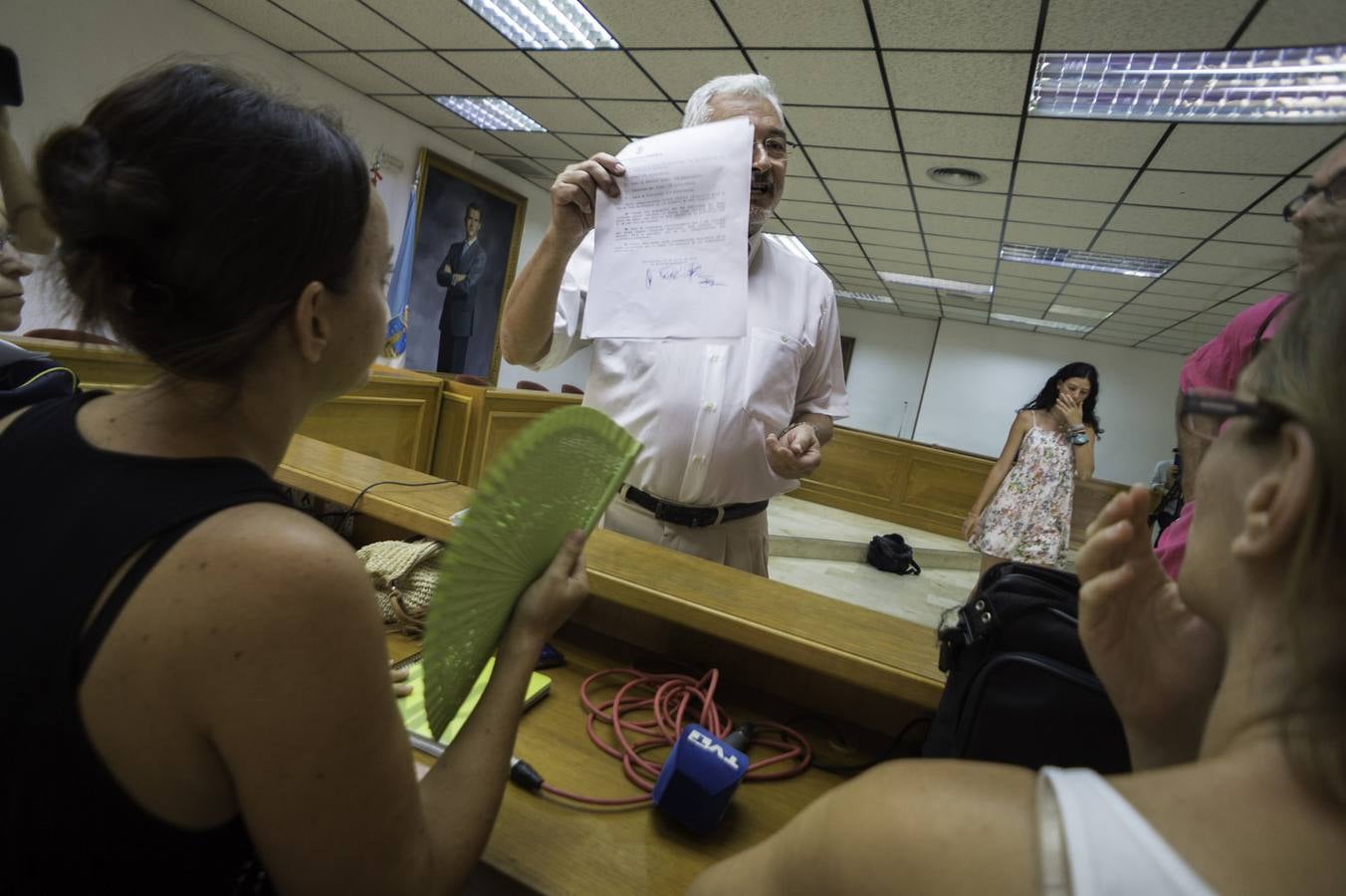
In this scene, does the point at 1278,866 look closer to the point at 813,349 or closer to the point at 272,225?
the point at 272,225

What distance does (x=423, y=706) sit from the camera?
33.5 inches

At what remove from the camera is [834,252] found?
25.0 feet

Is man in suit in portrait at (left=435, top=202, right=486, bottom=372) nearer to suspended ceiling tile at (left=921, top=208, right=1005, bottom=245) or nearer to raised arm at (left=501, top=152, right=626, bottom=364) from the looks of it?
suspended ceiling tile at (left=921, top=208, right=1005, bottom=245)

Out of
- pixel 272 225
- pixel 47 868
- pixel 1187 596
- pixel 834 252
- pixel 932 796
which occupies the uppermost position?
pixel 834 252

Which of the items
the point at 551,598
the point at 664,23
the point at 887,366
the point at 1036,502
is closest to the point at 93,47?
the point at 664,23

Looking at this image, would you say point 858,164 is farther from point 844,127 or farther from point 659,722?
point 659,722

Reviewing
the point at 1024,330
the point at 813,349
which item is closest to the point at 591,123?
the point at 813,349

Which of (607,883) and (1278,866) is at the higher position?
(1278,866)

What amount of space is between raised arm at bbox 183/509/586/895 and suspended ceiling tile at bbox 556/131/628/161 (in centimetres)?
527

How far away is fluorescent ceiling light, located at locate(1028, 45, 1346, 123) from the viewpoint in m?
2.79

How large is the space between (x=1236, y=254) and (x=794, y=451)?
5971 millimetres

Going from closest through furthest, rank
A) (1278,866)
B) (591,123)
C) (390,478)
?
(1278,866)
(390,478)
(591,123)

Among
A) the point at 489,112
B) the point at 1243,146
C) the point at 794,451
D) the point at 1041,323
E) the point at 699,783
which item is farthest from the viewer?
the point at 1041,323

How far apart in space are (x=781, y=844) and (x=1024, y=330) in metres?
12.4
